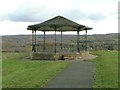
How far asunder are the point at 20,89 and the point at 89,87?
2.29 metres

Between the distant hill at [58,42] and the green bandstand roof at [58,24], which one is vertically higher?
the green bandstand roof at [58,24]

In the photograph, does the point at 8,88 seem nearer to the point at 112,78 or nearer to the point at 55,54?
the point at 112,78

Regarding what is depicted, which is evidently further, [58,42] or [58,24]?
[58,42]

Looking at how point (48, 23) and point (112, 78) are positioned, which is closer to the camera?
point (112, 78)

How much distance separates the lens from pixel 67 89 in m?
11.7

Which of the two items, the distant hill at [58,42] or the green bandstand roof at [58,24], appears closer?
the green bandstand roof at [58,24]

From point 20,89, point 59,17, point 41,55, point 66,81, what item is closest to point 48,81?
point 66,81

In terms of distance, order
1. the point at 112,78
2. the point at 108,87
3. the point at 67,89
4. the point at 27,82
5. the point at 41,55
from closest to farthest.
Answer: the point at 67,89 → the point at 108,87 → the point at 27,82 → the point at 112,78 → the point at 41,55

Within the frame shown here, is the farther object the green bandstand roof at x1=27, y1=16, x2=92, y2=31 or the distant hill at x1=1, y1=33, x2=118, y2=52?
the distant hill at x1=1, y1=33, x2=118, y2=52

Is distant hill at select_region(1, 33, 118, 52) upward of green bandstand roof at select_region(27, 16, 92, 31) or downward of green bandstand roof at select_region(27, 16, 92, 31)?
downward

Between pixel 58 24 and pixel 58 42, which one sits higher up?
pixel 58 24

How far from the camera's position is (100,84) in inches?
517

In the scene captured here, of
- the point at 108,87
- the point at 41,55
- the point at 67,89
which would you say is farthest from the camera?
the point at 41,55

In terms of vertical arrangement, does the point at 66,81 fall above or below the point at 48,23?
below
